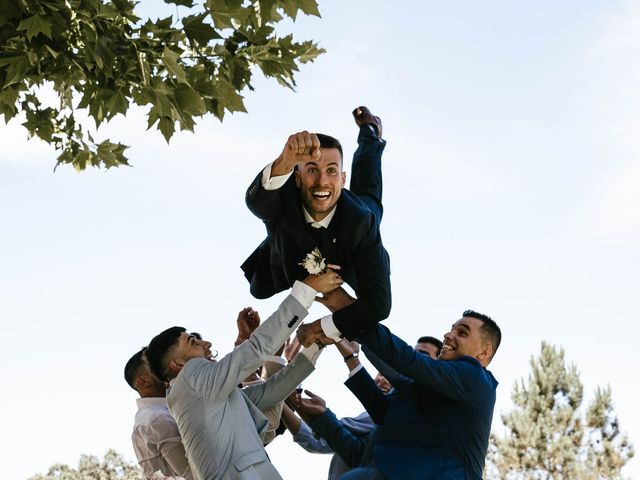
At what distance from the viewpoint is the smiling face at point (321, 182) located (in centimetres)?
468

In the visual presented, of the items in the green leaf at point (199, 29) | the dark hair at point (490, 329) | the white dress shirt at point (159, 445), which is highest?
the green leaf at point (199, 29)

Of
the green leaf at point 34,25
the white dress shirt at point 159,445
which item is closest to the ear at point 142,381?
the white dress shirt at point 159,445

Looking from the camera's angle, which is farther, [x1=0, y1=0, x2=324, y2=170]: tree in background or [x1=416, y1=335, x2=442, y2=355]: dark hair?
[x1=416, y1=335, x2=442, y2=355]: dark hair

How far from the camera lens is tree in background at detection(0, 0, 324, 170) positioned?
4777mm

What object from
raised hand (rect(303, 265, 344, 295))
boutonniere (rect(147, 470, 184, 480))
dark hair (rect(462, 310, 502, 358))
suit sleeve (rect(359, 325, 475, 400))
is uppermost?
dark hair (rect(462, 310, 502, 358))

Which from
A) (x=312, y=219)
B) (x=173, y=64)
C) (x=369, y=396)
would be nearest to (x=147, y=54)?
(x=173, y=64)

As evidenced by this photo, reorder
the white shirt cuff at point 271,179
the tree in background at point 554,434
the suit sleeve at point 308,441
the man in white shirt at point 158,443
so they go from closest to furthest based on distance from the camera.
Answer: the white shirt cuff at point 271,179 → the man in white shirt at point 158,443 → the suit sleeve at point 308,441 → the tree in background at point 554,434

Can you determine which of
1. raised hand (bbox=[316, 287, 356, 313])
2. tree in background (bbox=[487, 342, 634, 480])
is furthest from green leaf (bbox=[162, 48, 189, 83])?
tree in background (bbox=[487, 342, 634, 480])

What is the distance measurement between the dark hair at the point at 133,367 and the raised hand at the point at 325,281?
59.4 inches

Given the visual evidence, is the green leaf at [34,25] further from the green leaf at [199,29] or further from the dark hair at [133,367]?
the dark hair at [133,367]

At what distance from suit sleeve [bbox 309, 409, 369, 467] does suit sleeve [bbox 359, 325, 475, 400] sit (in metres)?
0.99

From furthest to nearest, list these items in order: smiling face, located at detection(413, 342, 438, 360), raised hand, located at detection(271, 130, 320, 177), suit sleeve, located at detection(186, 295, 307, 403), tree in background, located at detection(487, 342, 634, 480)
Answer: tree in background, located at detection(487, 342, 634, 480)
smiling face, located at detection(413, 342, 438, 360)
suit sleeve, located at detection(186, 295, 307, 403)
raised hand, located at detection(271, 130, 320, 177)

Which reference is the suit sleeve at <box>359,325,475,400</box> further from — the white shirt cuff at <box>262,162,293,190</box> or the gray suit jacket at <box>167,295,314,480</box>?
the white shirt cuff at <box>262,162,293,190</box>

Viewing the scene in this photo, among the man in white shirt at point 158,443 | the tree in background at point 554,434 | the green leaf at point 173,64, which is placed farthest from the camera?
the tree in background at point 554,434
